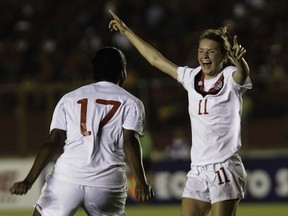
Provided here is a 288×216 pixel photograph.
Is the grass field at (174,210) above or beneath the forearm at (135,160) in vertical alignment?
beneath

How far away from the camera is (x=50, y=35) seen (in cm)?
2412

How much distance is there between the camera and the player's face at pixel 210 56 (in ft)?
25.2

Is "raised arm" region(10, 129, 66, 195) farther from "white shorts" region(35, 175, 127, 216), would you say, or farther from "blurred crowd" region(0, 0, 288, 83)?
"blurred crowd" region(0, 0, 288, 83)

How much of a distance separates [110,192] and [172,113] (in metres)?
12.1

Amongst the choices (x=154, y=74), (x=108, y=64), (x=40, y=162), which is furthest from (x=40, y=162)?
(x=154, y=74)

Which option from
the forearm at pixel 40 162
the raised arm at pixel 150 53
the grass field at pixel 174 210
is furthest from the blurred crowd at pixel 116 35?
the forearm at pixel 40 162

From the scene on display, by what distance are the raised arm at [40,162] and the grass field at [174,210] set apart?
9.52 meters

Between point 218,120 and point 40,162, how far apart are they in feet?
5.37

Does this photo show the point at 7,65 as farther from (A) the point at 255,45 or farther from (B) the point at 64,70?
(A) the point at 255,45

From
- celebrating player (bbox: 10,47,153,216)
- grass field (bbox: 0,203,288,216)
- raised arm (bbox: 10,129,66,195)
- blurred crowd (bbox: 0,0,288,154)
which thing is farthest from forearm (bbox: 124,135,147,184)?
blurred crowd (bbox: 0,0,288,154)

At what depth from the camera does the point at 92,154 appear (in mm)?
7180

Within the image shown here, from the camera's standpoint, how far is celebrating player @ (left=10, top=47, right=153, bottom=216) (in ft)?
23.4

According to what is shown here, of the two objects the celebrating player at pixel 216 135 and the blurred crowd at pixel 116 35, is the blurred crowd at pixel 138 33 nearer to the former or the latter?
the blurred crowd at pixel 116 35

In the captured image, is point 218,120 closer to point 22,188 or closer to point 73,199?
point 73,199
